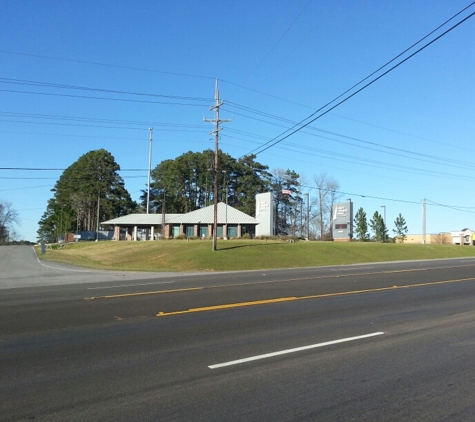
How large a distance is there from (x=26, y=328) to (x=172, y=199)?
327 ft

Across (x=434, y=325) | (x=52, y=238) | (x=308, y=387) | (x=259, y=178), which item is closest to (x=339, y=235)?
(x=259, y=178)

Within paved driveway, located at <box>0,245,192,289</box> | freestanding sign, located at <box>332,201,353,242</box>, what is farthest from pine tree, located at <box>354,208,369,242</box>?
paved driveway, located at <box>0,245,192,289</box>

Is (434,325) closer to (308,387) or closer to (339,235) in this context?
(308,387)

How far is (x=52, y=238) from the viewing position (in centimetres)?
13100

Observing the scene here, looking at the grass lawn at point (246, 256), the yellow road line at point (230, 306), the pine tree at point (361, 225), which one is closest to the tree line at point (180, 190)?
the pine tree at point (361, 225)

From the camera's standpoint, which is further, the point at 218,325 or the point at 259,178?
the point at 259,178

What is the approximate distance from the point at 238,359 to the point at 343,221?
6002 cm

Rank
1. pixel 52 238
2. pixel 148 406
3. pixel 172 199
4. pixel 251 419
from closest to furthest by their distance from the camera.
A: pixel 251 419 → pixel 148 406 → pixel 172 199 → pixel 52 238

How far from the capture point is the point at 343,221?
65.3 metres

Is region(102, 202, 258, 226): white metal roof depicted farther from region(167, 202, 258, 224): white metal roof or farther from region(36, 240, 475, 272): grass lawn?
region(36, 240, 475, 272): grass lawn

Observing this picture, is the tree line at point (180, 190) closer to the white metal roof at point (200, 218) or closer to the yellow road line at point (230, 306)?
the white metal roof at point (200, 218)

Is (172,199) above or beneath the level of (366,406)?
above

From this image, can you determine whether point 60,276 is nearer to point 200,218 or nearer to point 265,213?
point 265,213

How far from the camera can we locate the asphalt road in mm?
5211
